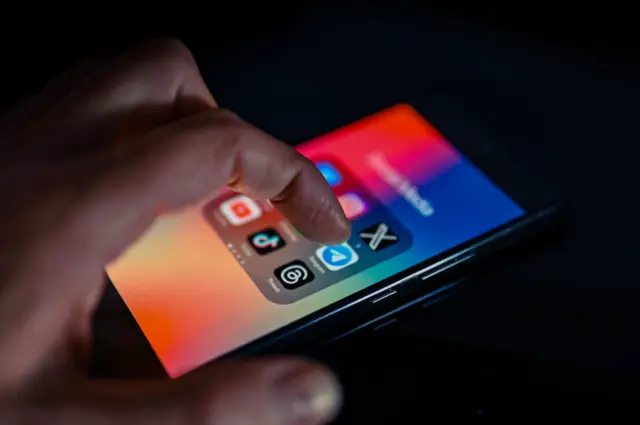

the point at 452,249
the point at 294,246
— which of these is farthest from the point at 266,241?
the point at 452,249

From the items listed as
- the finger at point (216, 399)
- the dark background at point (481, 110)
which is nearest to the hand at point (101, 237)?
the finger at point (216, 399)

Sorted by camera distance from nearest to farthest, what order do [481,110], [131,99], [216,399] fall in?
[216,399] < [131,99] < [481,110]

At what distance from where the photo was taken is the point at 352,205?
0.54 meters

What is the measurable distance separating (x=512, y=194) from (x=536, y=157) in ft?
0.22

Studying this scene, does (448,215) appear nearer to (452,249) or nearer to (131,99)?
(452,249)

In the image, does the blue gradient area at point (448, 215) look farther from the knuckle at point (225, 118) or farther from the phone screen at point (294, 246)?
the knuckle at point (225, 118)

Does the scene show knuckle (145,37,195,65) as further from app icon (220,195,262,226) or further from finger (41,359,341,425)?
finger (41,359,341,425)

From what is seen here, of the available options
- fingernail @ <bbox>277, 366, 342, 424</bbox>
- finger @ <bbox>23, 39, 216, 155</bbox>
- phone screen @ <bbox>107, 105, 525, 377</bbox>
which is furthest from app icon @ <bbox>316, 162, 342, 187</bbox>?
fingernail @ <bbox>277, 366, 342, 424</bbox>

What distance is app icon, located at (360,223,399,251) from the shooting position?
512 mm

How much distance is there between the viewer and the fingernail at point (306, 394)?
343mm

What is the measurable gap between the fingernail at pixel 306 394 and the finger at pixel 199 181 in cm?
10

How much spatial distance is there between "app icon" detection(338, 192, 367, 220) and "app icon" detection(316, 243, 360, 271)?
3cm

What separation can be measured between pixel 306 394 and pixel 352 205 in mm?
215

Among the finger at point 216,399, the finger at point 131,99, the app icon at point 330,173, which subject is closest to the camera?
the finger at point 216,399
